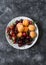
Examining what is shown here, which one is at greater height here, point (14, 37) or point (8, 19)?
point (8, 19)

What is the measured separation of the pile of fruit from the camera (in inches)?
47.2

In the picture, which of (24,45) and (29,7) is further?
(29,7)

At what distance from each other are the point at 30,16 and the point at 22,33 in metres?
0.15

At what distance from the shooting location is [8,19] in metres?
1.32

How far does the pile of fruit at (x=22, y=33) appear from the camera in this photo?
1199mm

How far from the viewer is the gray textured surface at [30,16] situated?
1214mm

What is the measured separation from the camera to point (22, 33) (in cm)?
121

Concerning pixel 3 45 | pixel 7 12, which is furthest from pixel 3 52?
pixel 7 12

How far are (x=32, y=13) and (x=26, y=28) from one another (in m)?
0.14

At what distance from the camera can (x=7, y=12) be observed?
1.34 m

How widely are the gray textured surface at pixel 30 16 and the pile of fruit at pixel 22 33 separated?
0.18 ft

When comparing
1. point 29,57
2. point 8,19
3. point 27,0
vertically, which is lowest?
point 29,57

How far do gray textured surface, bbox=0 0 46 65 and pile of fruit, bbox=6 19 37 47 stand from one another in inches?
2.2

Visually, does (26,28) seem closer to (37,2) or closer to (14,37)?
(14,37)
